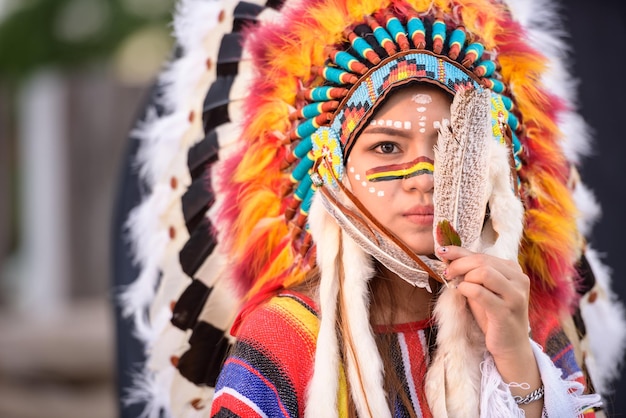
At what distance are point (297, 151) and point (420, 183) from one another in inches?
16.9

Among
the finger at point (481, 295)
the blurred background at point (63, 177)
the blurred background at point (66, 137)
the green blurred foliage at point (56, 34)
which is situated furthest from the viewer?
the green blurred foliage at point (56, 34)

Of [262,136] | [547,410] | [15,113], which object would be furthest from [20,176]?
[547,410]

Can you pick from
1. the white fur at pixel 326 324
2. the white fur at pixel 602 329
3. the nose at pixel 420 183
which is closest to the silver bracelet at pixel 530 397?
the white fur at pixel 326 324

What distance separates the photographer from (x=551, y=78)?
2473 millimetres

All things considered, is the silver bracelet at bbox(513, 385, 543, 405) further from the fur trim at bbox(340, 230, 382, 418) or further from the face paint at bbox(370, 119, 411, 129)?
the face paint at bbox(370, 119, 411, 129)

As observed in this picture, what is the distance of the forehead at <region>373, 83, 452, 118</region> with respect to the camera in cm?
196

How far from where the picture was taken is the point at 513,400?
187 centimetres

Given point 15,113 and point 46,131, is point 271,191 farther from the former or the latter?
point 15,113

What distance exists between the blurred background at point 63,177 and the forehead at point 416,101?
4.86 m

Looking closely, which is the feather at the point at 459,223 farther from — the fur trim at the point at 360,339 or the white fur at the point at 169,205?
the white fur at the point at 169,205

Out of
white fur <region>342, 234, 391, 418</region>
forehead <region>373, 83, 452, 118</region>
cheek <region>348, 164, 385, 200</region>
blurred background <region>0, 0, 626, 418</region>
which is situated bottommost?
blurred background <region>0, 0, 626, 418</region>

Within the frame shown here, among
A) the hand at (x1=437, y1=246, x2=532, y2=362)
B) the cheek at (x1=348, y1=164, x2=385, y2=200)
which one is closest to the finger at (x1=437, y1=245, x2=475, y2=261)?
the hand at (x1=437, y1=246, x2=532, y2=362)

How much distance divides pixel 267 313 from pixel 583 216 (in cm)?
118

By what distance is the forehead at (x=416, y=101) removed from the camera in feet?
6.43
